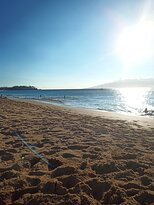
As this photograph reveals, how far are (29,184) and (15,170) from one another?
2.63ft

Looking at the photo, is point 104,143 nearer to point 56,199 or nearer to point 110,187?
point 110,187

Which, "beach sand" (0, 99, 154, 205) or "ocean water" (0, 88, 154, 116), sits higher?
"beach sand" (0, 99, 154, 205)

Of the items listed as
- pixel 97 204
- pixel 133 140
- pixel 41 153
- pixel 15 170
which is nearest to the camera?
pixel 97 204

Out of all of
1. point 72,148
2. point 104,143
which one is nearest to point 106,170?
point 72,148

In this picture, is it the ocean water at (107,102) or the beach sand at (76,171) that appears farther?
the ocean water at (107,102)

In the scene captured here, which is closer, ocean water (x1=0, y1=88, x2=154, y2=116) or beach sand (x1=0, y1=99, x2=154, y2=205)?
beach sand (x1=0, y1=99, x2=154, y2=205)

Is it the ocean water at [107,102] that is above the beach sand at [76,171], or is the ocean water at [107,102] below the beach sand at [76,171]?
below

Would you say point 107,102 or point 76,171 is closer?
point 76,171

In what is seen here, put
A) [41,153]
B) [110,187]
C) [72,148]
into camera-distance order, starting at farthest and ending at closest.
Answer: [72,148] → [41,153] → [110,187]

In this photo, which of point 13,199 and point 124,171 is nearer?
point 13,199

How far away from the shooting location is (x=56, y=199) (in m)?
3.89

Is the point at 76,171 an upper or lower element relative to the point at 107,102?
upper

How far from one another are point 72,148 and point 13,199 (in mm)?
3280

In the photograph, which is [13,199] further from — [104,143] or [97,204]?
[104,143]
